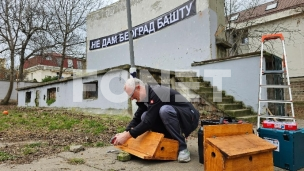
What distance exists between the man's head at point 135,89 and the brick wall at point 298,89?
45.3 ft

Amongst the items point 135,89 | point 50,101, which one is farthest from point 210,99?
point 50,101

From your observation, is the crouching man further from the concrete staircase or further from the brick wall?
the brick wall

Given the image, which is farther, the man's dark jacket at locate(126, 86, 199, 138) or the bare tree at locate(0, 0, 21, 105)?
the bare tree at locate(0, 0, 21, 105)

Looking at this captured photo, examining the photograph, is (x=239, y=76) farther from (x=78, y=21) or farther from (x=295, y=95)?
(x=78, y=21)

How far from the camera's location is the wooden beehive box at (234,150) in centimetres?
203

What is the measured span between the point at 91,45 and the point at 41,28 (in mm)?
3514

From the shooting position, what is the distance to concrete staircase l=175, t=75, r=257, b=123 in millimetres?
6732

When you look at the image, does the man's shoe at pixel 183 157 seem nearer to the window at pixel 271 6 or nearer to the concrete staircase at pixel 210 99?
→ the concrete staircase at pixel 210 99

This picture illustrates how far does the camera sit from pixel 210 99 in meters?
7.25

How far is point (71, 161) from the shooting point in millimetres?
2893

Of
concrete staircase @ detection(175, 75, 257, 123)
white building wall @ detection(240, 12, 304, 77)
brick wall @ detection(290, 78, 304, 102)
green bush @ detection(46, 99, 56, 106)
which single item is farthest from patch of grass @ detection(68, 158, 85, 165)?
brick wall @ detection(290, 78, 304, 102)

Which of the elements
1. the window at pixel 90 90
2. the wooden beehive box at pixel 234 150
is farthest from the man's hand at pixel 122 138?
the window at pixel 90 90

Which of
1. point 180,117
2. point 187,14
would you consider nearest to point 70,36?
point 187,14

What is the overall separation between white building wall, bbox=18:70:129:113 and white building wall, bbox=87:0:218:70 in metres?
3.34
